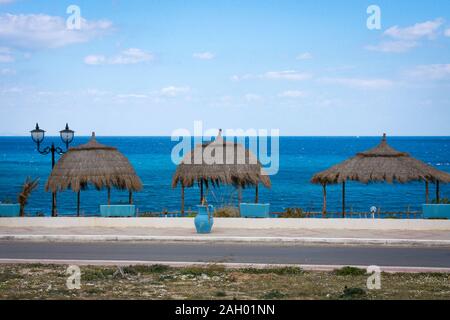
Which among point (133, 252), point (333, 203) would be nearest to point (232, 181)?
point (133, 252)

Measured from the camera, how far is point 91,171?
32.1 meters

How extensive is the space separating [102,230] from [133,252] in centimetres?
532

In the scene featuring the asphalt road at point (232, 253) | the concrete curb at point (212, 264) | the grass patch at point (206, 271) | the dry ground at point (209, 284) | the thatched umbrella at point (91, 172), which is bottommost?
the dry ground at point (209, 284)

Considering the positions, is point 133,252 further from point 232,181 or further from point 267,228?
point 232,181

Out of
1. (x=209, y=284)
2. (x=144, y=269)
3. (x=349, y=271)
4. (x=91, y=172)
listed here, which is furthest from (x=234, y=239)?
(x=91, y=172)

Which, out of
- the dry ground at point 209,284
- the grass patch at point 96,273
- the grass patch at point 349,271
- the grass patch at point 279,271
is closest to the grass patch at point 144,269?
the dry ground at point 209,284

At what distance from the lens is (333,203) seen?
85.7 meters

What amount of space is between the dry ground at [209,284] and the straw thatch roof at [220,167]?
13.0 meters

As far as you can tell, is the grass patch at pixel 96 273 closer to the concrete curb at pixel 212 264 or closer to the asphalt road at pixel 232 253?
the concrete curb at pixel 212 264

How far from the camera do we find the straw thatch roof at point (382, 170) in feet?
106

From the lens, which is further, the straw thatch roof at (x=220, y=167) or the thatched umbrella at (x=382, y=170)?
the thatched umbrella at (x=382, y=170)

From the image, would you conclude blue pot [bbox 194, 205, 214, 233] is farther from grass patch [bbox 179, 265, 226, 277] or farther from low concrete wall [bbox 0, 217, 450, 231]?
grass patch [bbox 179, 265, 226, 277]

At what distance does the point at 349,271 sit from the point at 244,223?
10.2 metres

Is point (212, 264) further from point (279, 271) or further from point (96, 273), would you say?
point (96, 273)
